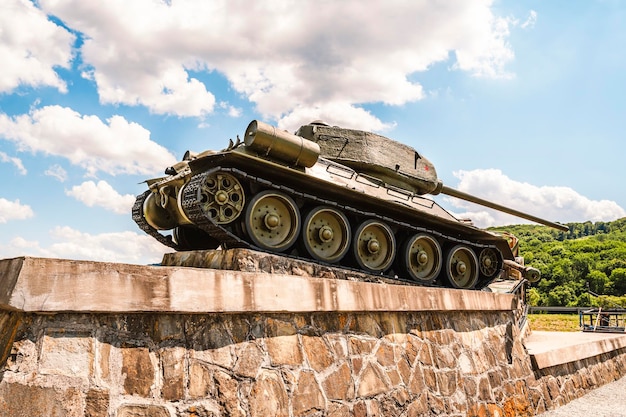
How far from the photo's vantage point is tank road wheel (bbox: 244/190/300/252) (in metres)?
6.88

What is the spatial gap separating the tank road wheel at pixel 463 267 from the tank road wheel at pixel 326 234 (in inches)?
103

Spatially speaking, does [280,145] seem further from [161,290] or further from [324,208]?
[161,290]

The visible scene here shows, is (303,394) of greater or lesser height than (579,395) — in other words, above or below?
above

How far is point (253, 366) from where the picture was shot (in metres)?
4.68

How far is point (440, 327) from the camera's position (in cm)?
742

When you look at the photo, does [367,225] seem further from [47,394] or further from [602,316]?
[602,316]

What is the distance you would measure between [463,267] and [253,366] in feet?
19.8

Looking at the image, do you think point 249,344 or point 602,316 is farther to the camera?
point 602,316

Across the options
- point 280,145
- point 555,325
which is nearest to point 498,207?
point 280,145

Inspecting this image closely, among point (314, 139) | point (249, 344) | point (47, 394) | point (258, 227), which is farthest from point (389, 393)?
point (314, 139)

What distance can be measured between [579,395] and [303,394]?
26.5 feet

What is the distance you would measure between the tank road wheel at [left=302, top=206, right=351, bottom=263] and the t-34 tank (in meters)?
0.02

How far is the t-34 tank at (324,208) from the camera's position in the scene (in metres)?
6.80

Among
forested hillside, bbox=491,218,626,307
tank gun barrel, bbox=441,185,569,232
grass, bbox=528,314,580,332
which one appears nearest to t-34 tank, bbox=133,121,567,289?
tank gun barrel, bbox=441,185,569,232
